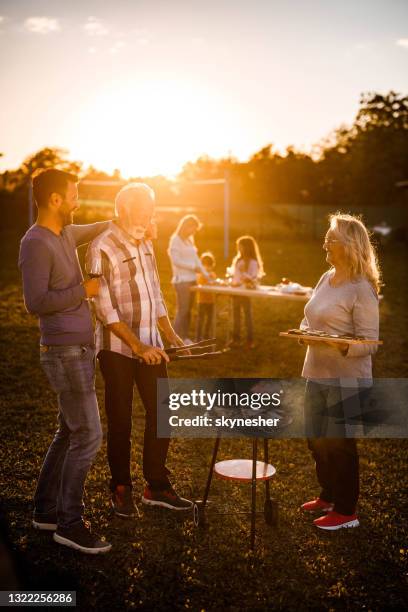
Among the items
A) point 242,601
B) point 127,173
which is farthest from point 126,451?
point 127,173

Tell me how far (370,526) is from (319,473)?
446 millimetres

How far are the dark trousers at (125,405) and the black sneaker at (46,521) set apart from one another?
16.9 inches

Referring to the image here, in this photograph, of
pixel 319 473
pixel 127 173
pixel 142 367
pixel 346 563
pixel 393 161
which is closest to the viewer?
pixel 346 563


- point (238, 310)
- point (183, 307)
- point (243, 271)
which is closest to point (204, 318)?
point (238, 310)

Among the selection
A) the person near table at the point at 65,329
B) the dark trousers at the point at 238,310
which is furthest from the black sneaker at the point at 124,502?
the dark trousers at the point at 238,310

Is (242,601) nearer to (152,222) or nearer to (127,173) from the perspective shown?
(152,222)

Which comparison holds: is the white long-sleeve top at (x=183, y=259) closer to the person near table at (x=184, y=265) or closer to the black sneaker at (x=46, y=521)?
the person near table at (x=184, y=265)

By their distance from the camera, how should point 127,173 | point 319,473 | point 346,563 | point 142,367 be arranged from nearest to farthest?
point 346,563
point 142,367
point 319,473
point 127,173

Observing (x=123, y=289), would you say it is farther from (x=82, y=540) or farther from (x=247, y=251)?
(x=247, y=251)

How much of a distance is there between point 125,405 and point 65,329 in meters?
0.85

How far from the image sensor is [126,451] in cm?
411

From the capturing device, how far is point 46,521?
392 centimetres

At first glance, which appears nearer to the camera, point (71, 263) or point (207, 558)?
point (71, 263)

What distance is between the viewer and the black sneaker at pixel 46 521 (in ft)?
12.8
